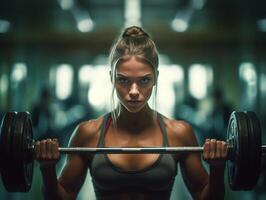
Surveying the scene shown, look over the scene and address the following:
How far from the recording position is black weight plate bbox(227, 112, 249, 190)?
1.50 meters

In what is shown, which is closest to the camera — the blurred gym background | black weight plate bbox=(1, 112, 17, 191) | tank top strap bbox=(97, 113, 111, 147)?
black weight plate bbox=(1, 112, 17, 191)

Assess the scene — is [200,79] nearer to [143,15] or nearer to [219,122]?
[143,15]

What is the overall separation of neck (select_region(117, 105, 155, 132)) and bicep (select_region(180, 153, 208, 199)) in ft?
0.62

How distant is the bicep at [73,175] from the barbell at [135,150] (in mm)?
78

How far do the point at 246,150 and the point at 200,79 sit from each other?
8.77 meters

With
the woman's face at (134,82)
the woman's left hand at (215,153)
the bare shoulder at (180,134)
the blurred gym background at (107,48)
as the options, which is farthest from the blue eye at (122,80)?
the blurred gym background at (107,48)

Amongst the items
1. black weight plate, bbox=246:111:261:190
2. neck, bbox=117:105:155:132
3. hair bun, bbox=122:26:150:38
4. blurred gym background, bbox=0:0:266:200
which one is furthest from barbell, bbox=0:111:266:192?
blurred gym background, bbox=0:0:266:200

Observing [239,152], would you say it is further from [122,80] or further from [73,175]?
[73,175]

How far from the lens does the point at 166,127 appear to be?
164 centimetres

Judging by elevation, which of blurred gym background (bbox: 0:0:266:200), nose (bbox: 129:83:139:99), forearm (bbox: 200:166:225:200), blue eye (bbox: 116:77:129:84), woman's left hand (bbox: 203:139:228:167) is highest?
blurred gym background (bbox: 0:0:266:200)

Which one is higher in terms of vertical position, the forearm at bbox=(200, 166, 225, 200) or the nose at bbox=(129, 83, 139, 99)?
the nose at bbox=(129, 83, 139, 99)

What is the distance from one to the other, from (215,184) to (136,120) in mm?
363

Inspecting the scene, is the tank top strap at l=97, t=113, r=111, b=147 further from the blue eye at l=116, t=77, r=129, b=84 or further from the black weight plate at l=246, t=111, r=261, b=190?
the black weight plate at l=246, t=111, r=261, b=190

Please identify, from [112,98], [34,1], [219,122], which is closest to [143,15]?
[34,1]
